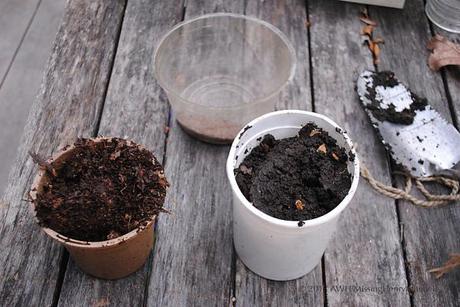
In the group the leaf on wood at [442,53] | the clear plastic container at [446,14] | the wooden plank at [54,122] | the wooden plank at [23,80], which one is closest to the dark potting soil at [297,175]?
the wooden plank at [54,122]

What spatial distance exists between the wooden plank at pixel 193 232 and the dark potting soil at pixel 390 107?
410 millimetres

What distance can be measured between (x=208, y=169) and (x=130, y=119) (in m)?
0.26

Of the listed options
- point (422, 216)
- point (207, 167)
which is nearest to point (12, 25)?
point (207, 167)

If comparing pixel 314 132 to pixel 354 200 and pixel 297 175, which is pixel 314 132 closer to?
pixel 297 175

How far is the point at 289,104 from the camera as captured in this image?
151cm

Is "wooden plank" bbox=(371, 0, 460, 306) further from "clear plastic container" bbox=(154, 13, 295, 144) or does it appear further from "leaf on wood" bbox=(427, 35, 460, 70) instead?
"clear plastic container" bbox=(154, 13, 295, 144)

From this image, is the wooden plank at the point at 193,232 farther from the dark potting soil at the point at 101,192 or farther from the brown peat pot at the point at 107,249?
the dark potting soil at the point at 101,192

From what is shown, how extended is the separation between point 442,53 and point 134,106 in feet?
2.91

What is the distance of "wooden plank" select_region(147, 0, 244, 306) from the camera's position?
3.91ft

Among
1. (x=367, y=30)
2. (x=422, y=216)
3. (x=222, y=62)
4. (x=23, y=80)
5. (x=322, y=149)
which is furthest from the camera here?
(x=23, y=80)

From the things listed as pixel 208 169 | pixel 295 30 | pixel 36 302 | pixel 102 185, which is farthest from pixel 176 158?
pixel 295 30

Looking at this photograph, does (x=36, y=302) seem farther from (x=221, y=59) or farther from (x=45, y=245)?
(x=221, y=59)

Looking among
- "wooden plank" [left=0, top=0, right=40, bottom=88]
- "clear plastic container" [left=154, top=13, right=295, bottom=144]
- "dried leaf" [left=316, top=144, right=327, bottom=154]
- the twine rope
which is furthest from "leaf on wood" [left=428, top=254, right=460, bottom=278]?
"wooden plank" [left=0, top=0, right=40, bottom=88]

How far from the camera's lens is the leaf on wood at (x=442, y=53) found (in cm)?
158
